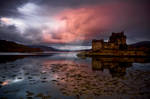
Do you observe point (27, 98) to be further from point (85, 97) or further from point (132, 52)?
point (132, 52)

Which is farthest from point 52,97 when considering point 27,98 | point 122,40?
point 122,40

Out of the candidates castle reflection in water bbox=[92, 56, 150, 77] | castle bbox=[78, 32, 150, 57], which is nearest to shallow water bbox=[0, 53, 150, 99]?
castle reflection in water bbox=[92, 56, 150, 77]

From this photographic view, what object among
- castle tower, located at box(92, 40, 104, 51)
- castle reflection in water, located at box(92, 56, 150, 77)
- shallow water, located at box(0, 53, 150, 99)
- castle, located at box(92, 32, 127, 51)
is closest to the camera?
shallow water, located at box(0, 53, 150, 99)

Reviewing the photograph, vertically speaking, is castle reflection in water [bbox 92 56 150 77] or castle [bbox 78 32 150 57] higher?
castle [bbox 78 32 150 57]

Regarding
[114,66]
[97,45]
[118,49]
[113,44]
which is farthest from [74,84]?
[113,44]

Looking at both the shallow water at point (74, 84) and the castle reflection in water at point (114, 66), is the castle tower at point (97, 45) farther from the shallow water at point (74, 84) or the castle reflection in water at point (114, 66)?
the shallow water at point (74, 84)

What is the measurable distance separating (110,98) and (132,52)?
60790 mm

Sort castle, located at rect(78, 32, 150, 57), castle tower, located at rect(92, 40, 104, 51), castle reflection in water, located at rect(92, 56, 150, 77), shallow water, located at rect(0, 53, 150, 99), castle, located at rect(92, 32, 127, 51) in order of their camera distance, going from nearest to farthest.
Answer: shallow water, located at rect(0, 53, 150, 99) < castle reflection in water, located at rect(92, 56, 150, 77) < castle, located at rect(78, 32, 150, 57) < castle, located at rect(92, 32, 127, 51) < castle tower, located at rect(92, 40, 104, 51)

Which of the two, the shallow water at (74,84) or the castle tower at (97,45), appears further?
the castle tower at (97,45)

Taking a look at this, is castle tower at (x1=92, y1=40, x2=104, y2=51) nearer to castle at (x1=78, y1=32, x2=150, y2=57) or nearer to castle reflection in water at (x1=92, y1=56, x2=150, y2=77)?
castle at (x1=78, y1=32, x2=150, y2=57)

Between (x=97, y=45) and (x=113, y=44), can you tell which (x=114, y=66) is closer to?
(x=97, y=45)

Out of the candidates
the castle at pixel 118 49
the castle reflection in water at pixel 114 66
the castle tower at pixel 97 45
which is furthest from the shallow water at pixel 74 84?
the castle tower at pixel 97 45

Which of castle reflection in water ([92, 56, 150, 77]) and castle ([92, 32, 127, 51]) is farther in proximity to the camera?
castle ([92, 32, 127, 51])

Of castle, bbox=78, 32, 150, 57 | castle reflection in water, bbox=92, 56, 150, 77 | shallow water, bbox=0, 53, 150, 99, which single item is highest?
castle, bbox=78, 32, 150, 57
